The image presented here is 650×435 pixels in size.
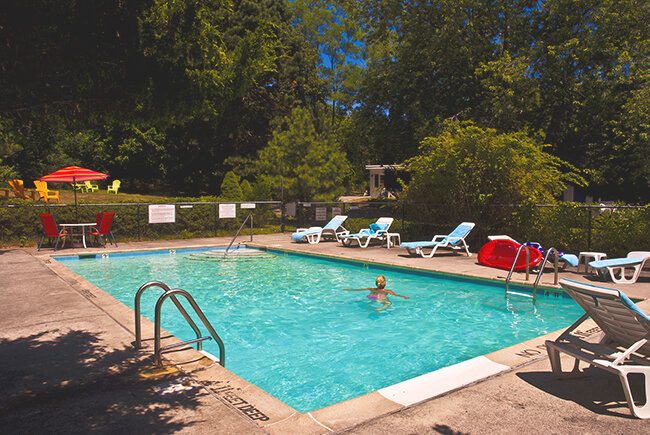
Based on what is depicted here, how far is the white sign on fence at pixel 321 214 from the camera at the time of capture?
70.4 ft

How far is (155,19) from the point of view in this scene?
4.00 metres

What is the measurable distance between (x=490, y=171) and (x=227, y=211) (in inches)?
430

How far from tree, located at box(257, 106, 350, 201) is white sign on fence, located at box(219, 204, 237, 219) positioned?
3526mm

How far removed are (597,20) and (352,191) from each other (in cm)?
5084

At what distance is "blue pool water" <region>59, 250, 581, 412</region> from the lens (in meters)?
6.23

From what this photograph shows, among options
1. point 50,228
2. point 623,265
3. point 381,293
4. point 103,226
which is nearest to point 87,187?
point 103,226

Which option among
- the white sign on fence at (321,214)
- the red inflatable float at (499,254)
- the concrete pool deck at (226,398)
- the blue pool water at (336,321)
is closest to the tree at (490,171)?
the red inflatable float at (499,254)

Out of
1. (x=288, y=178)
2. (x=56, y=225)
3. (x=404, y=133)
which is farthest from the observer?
(x=404, y=133)

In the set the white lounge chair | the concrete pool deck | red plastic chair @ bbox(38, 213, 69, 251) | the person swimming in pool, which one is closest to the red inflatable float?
the person swimming in pool

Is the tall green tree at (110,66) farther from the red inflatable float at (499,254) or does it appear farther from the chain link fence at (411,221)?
the chain link fence at (411,221)

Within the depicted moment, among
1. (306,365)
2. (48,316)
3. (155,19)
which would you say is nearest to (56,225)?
(48,316)

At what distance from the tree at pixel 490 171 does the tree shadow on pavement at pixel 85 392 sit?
12.1m

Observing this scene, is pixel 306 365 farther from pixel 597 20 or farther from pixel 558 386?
pixel 597 20

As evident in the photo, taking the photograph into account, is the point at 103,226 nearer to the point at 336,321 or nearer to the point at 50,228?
the point at 50,228
